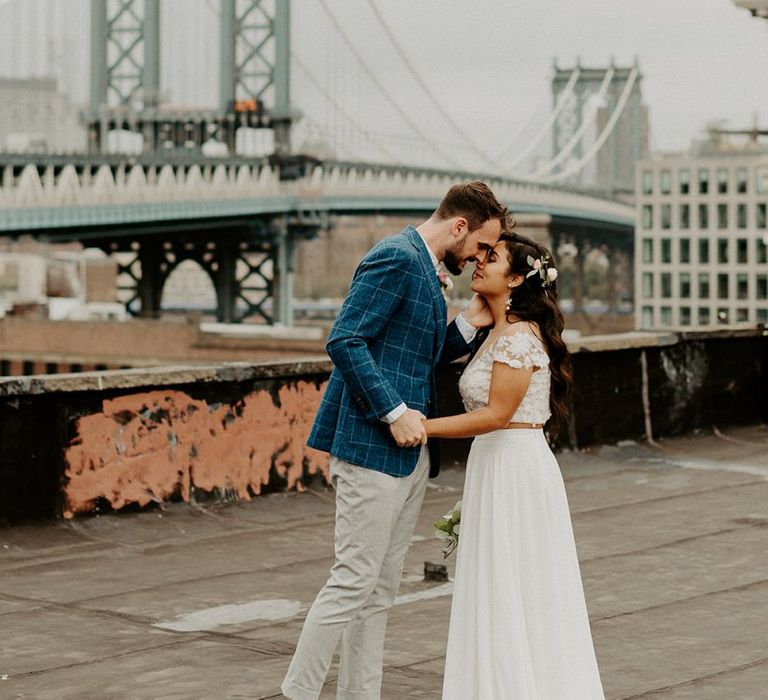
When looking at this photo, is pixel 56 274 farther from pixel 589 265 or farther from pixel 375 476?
pixel 375 476

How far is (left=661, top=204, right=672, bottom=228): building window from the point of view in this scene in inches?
4879

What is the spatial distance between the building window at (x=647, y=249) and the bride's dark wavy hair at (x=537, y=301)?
119834 millimetres

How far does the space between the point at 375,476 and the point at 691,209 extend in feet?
407

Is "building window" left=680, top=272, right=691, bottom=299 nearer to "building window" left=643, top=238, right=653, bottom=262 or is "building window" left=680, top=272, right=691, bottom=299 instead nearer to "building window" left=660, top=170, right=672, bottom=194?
"building window" left=643, top=238, right=653, bottom=262

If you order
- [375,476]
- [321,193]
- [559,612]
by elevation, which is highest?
[321,193]

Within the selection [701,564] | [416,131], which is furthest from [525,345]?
[416,131]

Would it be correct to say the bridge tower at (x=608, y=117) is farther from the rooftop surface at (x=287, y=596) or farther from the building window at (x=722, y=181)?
the rooftop surface at (x=287, y=596)

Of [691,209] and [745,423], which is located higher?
[691,209]

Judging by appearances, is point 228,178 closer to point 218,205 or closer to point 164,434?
point 218,205

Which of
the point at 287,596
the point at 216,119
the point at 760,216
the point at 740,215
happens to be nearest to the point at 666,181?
the point at 740,215

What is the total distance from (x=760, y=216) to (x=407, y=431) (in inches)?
4815

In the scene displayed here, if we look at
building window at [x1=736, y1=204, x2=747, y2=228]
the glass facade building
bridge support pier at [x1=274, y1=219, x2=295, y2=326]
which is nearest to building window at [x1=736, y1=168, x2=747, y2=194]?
the glass facade building

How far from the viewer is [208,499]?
26.9 ft

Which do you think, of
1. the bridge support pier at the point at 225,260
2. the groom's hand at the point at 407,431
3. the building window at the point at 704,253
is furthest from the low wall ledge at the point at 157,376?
the building window at the point at 704,253
